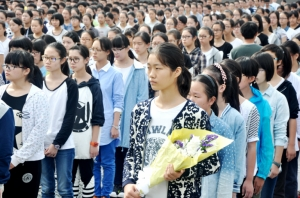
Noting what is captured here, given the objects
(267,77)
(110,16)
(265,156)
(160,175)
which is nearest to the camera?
(160,175)

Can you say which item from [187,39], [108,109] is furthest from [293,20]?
[108,109]

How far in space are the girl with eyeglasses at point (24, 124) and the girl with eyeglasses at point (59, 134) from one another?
60 centimetres

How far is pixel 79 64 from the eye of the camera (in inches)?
254

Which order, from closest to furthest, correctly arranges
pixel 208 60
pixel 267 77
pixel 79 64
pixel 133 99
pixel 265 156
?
pixel 265 156 → pixel 267 77 → pixel 79 64 → pixel 133 99 → pixel 208 60

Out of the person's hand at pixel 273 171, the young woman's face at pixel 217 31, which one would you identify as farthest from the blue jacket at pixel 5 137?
the young woman's face at pixel 217 31

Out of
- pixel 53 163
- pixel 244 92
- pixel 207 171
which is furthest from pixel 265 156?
pixel 53 163

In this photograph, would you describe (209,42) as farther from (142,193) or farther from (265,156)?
(142,193)

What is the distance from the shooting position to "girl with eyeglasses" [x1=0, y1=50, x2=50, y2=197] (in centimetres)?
491

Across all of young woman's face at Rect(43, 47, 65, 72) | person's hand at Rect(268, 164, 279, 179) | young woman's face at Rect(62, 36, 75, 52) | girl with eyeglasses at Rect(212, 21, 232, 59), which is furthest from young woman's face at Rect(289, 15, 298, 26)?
young woman's face at Rect(43, 47, 65, 72)

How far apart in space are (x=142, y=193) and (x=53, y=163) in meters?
2.62

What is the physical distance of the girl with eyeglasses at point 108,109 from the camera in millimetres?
6996

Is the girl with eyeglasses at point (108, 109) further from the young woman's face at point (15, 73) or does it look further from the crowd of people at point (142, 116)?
the young woman's face at point (15, 73)

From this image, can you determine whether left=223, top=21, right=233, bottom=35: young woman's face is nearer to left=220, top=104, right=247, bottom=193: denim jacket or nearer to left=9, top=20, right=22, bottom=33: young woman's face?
left=9, top=20, right=22, bottom=33: young woman's face

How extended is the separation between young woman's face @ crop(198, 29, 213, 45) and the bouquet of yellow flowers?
602 cm
